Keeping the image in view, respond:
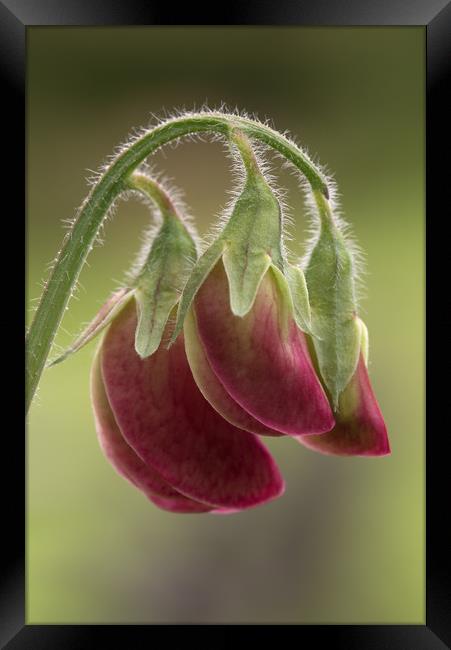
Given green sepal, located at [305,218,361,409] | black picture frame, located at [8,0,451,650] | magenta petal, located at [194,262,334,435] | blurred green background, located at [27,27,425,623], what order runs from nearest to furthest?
1. magenta petal, located at [194,262,334,435]
2. green sepal, located at [305,218,361,409]
3. black picture frame, located at [8,0,451,650]
4. blurred green background, located at [27,27,425,623]

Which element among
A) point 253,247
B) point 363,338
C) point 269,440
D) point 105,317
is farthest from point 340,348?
point 269,440

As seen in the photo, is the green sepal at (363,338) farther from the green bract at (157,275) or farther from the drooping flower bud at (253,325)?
the green bract at (157,275)

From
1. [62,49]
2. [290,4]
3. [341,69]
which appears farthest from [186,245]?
[341,69]

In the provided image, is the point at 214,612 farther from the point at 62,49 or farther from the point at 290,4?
the point at 290,4

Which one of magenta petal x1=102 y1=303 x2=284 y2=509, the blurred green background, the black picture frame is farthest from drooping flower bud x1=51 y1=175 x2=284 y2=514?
the blurred green background

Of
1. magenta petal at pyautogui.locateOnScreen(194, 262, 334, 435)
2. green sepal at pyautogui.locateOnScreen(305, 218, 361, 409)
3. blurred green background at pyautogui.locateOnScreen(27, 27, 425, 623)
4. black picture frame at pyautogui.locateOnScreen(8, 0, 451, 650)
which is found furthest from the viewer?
blurred green background at pyautogui.locateOnScreen(27, 27, 425, 623)

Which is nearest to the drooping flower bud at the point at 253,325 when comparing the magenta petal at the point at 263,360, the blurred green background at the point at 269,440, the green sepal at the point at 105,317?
the magenta petal at the point at 263,360

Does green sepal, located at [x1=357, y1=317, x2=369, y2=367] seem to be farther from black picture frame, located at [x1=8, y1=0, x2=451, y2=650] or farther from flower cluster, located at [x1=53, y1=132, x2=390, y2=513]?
black picture frame, located at [x1=8, y1=0, x2=451, y2=650]
